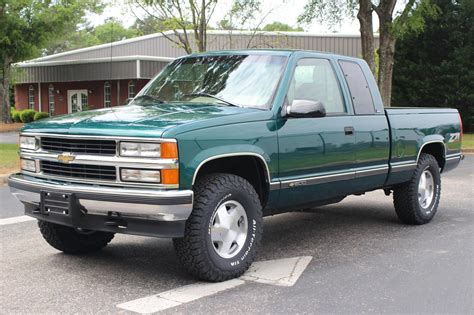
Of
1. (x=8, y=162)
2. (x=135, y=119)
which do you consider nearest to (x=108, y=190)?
(x=135, y=119)

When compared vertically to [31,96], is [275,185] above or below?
below

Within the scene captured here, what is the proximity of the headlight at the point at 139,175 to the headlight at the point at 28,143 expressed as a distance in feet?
3.72

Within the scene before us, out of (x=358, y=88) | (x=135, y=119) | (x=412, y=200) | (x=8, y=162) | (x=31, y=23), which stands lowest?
(x=8, y=162)

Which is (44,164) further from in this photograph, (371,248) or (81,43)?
(81,43)

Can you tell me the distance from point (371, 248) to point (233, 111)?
2.23 meters

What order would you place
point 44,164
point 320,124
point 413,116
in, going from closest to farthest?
point 44,164 → point 320,124 → point 413,116

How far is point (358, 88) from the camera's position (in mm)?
6758

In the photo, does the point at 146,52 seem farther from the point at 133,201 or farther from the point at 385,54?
the point at 133,201

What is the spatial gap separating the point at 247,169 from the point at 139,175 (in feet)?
3.90

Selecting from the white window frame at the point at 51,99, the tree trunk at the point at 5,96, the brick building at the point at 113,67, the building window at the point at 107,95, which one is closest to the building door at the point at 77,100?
the brick building at the point at 113,67

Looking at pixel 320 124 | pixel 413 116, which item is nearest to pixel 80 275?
pixel 320 124

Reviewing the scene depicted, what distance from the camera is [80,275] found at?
17.2 ft

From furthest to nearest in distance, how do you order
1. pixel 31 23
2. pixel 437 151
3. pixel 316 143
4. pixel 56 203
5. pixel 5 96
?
1. pixel 5 96
2. pixel 31 23
3. pixel 437 151
4. pixel 316 143
5. pixel 56 203

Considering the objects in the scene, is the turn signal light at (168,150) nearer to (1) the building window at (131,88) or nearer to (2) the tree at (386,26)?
(2) the tree at (386,26)
